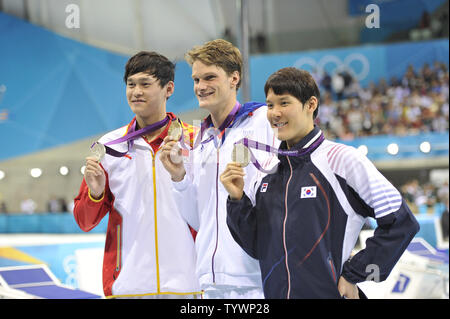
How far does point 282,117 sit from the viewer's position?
2.00 metres

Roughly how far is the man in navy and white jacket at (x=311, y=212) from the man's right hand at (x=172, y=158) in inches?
12.0

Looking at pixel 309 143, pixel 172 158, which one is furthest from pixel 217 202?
pixel 309 143

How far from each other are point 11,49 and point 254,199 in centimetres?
1070

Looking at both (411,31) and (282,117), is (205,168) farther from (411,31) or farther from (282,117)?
(411,31)

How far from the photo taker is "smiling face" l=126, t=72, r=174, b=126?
2404mm

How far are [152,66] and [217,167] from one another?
1.89 feet

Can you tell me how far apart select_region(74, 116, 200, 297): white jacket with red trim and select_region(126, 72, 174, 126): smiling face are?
189 mm

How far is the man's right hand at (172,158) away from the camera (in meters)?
2.13

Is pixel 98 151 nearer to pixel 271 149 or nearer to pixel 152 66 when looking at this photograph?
pixel 152 66

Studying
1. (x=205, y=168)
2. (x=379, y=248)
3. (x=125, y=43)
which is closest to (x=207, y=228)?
(x=205, y=168)

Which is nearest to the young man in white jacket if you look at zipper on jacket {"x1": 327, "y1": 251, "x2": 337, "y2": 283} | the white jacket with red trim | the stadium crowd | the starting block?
the white jacket with red trim

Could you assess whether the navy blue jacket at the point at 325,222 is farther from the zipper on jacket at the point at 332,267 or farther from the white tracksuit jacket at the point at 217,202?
the white tracksuit jacket at the point at 217,202

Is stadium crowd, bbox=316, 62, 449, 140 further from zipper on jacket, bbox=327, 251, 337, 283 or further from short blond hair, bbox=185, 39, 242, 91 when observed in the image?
zipper on jacket, bbox=327, 251, 337, 283

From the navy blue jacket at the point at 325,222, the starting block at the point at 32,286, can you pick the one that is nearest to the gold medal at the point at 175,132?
the navy blue jacket at the point at 325,222
